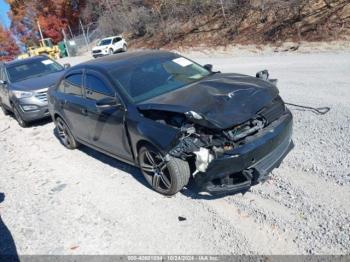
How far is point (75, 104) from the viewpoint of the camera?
598 cm

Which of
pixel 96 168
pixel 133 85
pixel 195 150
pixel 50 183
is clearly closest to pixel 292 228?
pixel 195 150

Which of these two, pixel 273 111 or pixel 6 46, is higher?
pixel 273 111

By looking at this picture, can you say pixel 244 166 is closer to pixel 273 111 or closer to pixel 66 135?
pixel 273 111

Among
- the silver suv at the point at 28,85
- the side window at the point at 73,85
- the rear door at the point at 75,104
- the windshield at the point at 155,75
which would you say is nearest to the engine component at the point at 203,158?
the windshield at the point at 155,75

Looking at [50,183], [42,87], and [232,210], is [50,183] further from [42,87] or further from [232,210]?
[42,87]

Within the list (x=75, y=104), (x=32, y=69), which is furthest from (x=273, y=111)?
(x=32, y=69)

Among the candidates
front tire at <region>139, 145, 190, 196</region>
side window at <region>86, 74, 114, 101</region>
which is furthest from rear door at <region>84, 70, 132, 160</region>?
front tire at <region>139, 145, 190, 196</region>

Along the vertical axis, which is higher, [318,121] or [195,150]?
[195,150]

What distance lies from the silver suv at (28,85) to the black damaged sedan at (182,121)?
149 inches

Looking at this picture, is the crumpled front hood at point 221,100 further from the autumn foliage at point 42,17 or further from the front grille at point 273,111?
the autumn foliage at point 42,17

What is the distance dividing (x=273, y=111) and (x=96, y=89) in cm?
265

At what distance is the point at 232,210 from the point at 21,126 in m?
7.79

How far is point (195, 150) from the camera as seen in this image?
389 centimetres

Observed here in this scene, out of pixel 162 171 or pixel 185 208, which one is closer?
pixel 185 208
